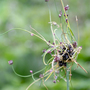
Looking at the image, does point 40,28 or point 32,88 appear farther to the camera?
point 40,28

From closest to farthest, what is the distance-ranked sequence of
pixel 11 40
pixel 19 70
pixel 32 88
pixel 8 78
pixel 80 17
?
pixel 32 88 → pixel 8 78 → pixel 19 70 → pixel 11 40 → pixel 80 17

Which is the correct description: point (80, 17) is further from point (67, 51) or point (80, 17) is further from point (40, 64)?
point (67, 51)

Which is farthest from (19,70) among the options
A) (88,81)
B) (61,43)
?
(61,43)

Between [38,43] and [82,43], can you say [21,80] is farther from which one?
[82,43]

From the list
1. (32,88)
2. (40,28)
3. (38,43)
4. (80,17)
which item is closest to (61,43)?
(32,88)

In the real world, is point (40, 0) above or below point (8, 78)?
above

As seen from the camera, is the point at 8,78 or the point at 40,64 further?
the point at 40,64

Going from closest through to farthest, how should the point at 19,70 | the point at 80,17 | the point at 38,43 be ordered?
the point at 19,70, the point at 38,43, the point at 80,17

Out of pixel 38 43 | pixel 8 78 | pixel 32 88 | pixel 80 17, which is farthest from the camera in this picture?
pixel 80 17

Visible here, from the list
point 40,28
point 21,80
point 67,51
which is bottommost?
point 67,51
